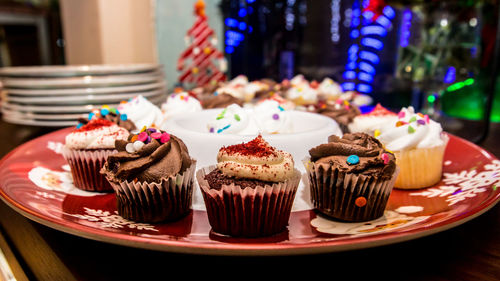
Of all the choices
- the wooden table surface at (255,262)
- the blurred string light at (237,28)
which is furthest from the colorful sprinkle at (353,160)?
the blurred string light at (237,28)

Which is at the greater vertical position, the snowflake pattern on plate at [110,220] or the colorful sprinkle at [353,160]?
the colorful sprinkle at [353,160]

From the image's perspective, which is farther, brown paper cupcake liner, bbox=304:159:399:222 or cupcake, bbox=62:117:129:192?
cupcake, bbox=62:117:129:192

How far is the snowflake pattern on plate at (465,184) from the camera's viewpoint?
1.86 m

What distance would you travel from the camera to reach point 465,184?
205 cm

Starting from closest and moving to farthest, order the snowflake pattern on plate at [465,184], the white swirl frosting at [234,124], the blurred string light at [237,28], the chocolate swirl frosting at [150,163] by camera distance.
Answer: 1. the chocolate swirl frosting at [150,163]
2. the snowflake pattern on plate at [465,184]
3. the white swirl frosting at [234,124]
4. the blurred string light at [237,28]

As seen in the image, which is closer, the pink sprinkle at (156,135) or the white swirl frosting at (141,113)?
the pink sprinkle at (156,135)

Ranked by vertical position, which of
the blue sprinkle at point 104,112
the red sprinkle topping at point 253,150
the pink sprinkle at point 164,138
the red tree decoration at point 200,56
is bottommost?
the red sprinkle topping at point 253,150

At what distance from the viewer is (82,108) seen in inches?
119

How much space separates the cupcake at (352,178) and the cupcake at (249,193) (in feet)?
0.76

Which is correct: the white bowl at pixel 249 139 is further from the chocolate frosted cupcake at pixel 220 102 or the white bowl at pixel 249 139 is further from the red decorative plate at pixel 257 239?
the chocolate frosted cupcake at pixel 220 102

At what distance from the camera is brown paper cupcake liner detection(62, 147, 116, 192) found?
2105mm

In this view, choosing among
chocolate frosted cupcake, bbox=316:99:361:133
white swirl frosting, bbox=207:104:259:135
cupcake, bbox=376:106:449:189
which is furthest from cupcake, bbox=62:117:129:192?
cupcake, bbox=376:106:449:189

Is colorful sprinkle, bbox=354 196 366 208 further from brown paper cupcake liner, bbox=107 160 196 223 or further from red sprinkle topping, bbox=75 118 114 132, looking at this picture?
red sprinkle topping, bbox=75 118 114 132

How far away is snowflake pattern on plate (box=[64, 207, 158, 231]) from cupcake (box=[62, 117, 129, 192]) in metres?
0.31
